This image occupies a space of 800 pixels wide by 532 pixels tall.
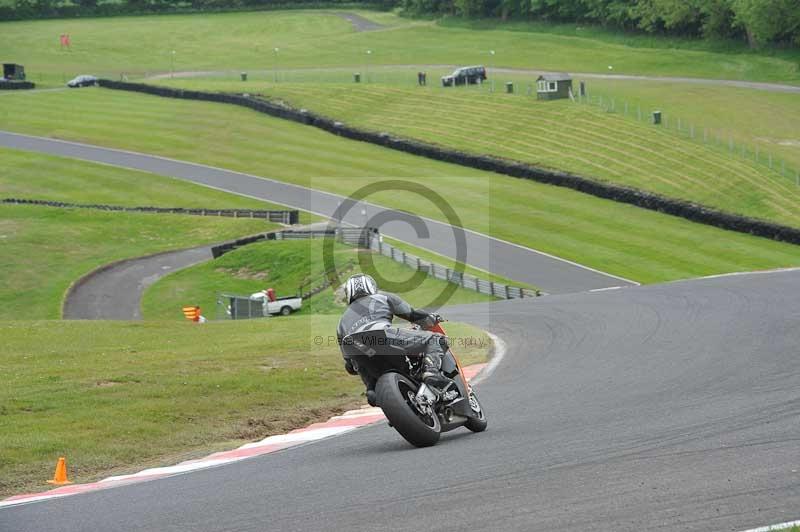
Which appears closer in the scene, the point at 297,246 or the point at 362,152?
the point at 297,246

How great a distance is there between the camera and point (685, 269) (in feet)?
152

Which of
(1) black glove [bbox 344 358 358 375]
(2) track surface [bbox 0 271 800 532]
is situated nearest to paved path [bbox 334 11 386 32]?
(2) track surface [bbox 0 271 800 532]

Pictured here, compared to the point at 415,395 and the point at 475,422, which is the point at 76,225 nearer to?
the point at 475,422

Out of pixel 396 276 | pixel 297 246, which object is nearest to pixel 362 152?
→ pixel 297 246

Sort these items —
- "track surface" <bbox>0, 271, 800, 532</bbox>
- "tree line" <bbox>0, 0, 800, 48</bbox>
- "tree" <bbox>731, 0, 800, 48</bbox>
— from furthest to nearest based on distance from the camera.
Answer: "tree line" <bbox>0, 0, 800, 48</bbox> < "tree" <bbox>731, 0, 800, 48</bbox> < "track surface" <bbox>0, 271, 800, 532</bbox>

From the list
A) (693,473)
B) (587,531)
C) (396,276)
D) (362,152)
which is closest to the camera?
(587,531)

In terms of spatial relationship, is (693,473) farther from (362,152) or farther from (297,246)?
(362,152)

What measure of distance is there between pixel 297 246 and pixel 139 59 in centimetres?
→ 8933

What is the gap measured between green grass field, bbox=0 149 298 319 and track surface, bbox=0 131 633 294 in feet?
5.65

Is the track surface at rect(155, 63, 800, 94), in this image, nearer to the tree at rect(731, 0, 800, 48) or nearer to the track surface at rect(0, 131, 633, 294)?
the tree at rect(731, 0, 800, 48)

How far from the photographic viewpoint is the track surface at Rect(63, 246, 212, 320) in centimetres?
4516

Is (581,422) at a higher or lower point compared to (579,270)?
higher

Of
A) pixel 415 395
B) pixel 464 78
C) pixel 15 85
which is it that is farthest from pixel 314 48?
pixel 415 395

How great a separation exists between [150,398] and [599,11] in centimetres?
11273
